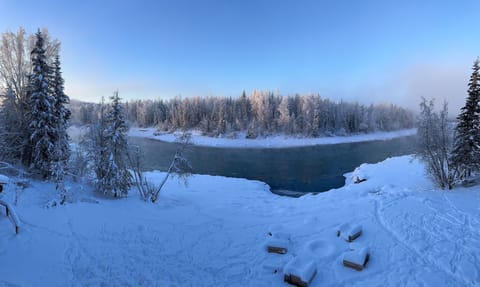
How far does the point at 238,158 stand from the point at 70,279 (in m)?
31.6

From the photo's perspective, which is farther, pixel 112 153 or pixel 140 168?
pixel 140 168

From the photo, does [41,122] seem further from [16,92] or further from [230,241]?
[230,241]

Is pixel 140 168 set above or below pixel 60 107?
below

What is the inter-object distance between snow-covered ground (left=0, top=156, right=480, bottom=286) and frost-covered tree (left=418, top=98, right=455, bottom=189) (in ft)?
5.34

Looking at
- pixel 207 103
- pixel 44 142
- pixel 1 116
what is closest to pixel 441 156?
pixel 44 142

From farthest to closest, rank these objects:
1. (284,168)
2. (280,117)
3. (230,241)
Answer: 1. (280,117)
2. (284,168)
3. (230,241)

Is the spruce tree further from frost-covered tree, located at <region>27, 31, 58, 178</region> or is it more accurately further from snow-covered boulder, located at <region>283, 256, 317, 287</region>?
snow-covered boulder, located at <region>283, 256, 317, 287</region>

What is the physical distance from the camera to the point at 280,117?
206 feet

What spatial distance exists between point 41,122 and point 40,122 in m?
0.04

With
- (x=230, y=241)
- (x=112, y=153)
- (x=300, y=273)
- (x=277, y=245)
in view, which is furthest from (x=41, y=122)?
(x=300, y=273)

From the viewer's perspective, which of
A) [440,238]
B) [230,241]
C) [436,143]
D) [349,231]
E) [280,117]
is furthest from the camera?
[280,117]

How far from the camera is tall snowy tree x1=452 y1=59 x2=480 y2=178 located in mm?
12945

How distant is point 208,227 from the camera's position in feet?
32.1

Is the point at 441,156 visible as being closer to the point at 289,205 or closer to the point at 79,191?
the point at 289,205
